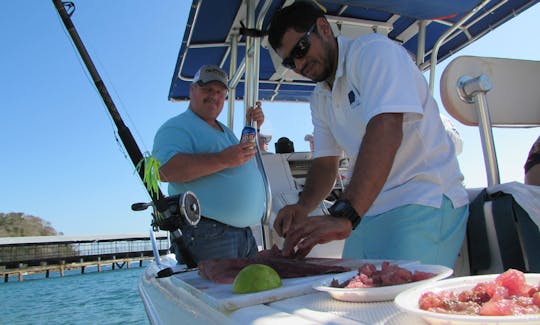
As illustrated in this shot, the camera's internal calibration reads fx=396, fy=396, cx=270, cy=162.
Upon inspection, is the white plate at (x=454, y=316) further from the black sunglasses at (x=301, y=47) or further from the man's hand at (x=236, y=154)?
the man's hand at (x=236, y=154)

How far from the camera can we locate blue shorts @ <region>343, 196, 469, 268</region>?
1.50m

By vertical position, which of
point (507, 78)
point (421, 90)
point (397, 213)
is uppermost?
point (507, 78)

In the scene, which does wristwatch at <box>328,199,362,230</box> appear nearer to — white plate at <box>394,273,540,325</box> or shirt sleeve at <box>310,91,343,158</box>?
white plate at <box>394,273,540,325</box>

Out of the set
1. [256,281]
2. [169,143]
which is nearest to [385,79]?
[256,281]

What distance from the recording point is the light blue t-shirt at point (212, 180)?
240 centimetres

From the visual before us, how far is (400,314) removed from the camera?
0.63 meters

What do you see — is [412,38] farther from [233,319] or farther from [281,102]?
[233,319]

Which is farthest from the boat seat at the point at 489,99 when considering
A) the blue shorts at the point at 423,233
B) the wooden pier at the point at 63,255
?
the wooden pier at the point at 63,255

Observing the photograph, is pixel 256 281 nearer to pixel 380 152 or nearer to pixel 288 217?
pixel 380 152

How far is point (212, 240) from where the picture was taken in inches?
91.9

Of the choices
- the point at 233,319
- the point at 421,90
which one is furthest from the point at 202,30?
the point at 233,319

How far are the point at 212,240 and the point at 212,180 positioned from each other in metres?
0.38

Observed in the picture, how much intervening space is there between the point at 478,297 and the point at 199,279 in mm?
950

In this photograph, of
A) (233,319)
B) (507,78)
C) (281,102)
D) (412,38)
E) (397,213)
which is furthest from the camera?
(281,102)
